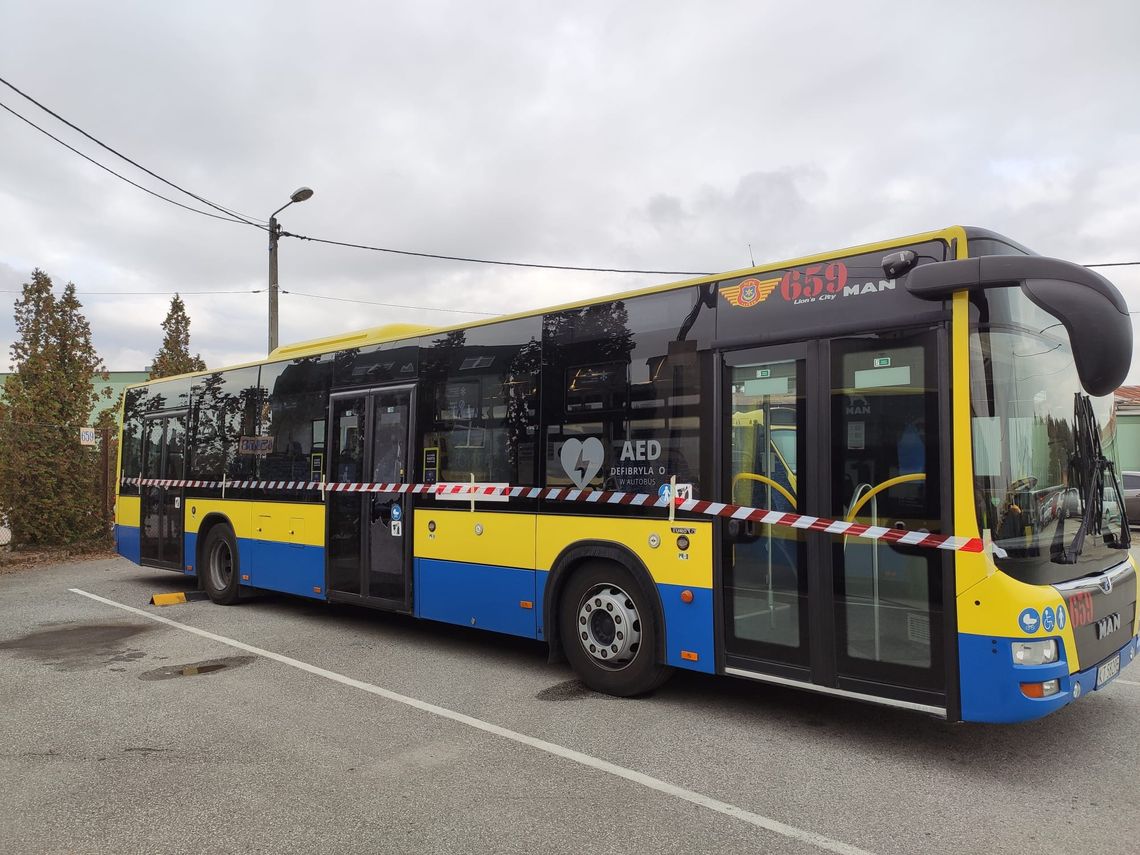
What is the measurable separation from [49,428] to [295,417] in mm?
9363

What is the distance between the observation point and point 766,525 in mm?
5117

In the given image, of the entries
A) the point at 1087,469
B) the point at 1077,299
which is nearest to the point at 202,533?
the point at 1087,469

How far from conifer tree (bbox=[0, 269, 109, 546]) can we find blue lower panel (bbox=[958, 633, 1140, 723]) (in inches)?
643

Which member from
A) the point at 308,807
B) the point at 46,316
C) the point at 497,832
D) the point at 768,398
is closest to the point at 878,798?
the point at 497,832

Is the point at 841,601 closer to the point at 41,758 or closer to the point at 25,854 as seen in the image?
the point at 25,854

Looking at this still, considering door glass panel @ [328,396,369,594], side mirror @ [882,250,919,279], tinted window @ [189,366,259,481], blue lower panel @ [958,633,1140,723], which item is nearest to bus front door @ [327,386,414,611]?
door glass panel @ [328,396,369,594]

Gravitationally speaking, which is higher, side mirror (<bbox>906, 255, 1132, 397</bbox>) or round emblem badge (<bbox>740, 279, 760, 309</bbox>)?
round emblem badge (<bbox>740, 279, 760, 309</bbox>)

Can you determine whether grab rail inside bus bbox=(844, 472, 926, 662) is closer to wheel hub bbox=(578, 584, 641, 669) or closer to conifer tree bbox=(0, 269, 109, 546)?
wheel hub bbox=(578, 584, 641, 669)

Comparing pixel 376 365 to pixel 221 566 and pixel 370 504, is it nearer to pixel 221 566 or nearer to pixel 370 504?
pixel 370 504

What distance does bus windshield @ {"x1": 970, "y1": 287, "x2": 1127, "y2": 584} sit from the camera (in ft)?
14.2

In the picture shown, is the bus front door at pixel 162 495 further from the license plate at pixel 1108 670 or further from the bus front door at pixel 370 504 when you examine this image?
the license plate at pixel 1108 670

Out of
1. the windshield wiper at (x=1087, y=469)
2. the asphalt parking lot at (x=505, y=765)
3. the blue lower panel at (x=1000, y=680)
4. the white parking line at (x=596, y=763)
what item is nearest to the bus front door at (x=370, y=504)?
the asphalt parking lot at (x=505, y=765)

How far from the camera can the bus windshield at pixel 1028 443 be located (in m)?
4.32

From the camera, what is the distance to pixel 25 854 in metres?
3.49
